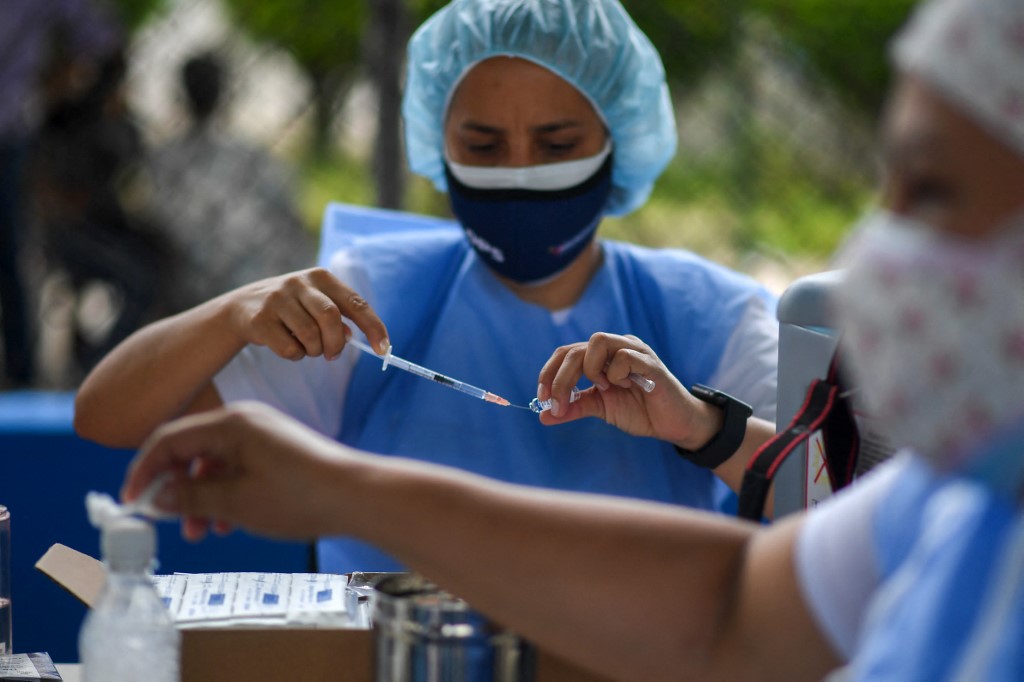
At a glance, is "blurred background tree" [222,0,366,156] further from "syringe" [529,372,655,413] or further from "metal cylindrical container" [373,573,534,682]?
"metal cylindrical container" [373,573,534,682]

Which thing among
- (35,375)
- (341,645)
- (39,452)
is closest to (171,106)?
(35,375)

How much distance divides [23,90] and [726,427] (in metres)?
2.67

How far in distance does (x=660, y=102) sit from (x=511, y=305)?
16.1 inches

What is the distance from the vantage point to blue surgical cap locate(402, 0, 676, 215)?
1.80m

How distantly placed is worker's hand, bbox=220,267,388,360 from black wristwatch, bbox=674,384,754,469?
17.0 inches

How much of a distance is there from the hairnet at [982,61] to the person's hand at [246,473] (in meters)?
0.48

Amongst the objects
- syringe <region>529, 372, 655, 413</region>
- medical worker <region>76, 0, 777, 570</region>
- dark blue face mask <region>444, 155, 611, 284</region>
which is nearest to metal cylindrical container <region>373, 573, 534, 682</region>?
syringe <region>529, 372, 655, 413</region>

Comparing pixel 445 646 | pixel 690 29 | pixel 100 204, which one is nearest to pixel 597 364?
pixel 445 646

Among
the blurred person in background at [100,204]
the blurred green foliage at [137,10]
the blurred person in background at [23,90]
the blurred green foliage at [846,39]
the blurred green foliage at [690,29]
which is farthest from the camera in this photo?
the blurred green foliage at [137,10]

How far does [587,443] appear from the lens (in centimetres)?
180

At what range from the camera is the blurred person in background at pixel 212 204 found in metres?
4.13

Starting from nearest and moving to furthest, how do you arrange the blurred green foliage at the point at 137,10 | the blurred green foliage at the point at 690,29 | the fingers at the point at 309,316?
the fingers at the point at 309,316 < the blurred green foliage at the point at 690,29 < the blurred green foliage at the point at 137,10

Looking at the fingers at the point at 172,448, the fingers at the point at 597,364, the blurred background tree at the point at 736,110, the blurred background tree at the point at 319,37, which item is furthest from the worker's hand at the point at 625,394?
the blurred background tree at the point at 319,37

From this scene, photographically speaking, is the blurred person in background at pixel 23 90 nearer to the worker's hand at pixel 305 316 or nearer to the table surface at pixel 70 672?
the worker's hand at pixel 305 316
